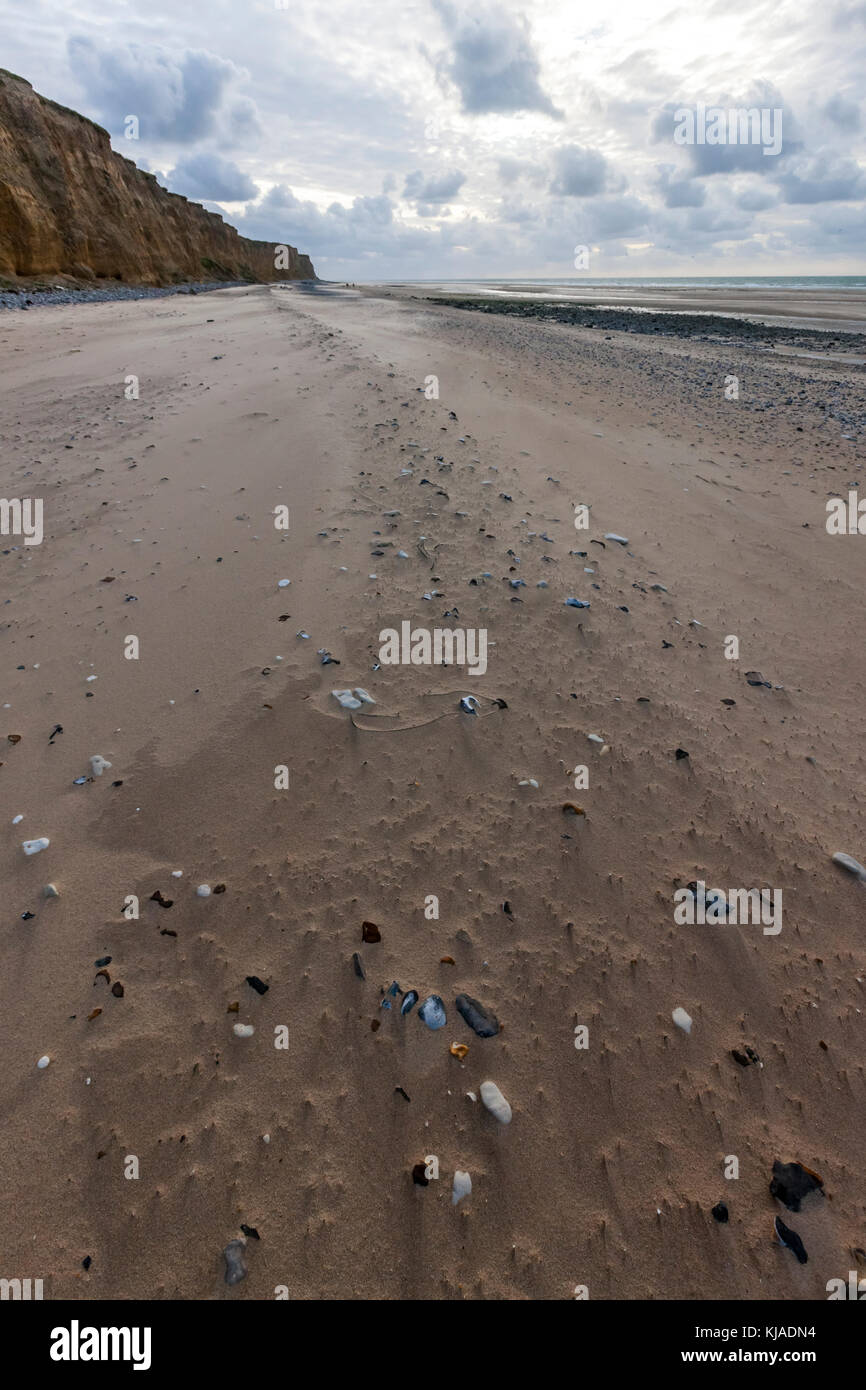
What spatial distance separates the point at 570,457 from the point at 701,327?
97.9ft

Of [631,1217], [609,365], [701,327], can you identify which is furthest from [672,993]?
[701,327]

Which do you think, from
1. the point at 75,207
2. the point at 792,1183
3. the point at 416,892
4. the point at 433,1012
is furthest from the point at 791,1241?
the point at 75,207

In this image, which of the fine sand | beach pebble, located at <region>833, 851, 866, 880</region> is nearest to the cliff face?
the fine sand

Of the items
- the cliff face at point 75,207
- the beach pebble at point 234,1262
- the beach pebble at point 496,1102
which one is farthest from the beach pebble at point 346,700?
the cliff face at point 75,207

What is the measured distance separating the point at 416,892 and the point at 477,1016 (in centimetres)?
71

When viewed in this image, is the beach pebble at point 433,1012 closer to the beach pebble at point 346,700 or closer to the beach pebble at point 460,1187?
the beach pebble at point 460,1187

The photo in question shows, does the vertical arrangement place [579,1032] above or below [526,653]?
below

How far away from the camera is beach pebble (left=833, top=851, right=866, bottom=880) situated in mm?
3555

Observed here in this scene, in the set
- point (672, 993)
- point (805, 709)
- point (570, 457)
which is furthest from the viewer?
point (570, 457)

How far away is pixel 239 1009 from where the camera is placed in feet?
9.13

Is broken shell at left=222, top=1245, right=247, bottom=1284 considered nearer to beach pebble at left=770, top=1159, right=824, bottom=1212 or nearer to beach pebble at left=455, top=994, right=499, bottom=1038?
beach pebble at left=455, top=994, right=499, bottom=1038

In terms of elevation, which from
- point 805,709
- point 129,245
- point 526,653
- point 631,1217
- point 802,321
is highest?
point 129,245
